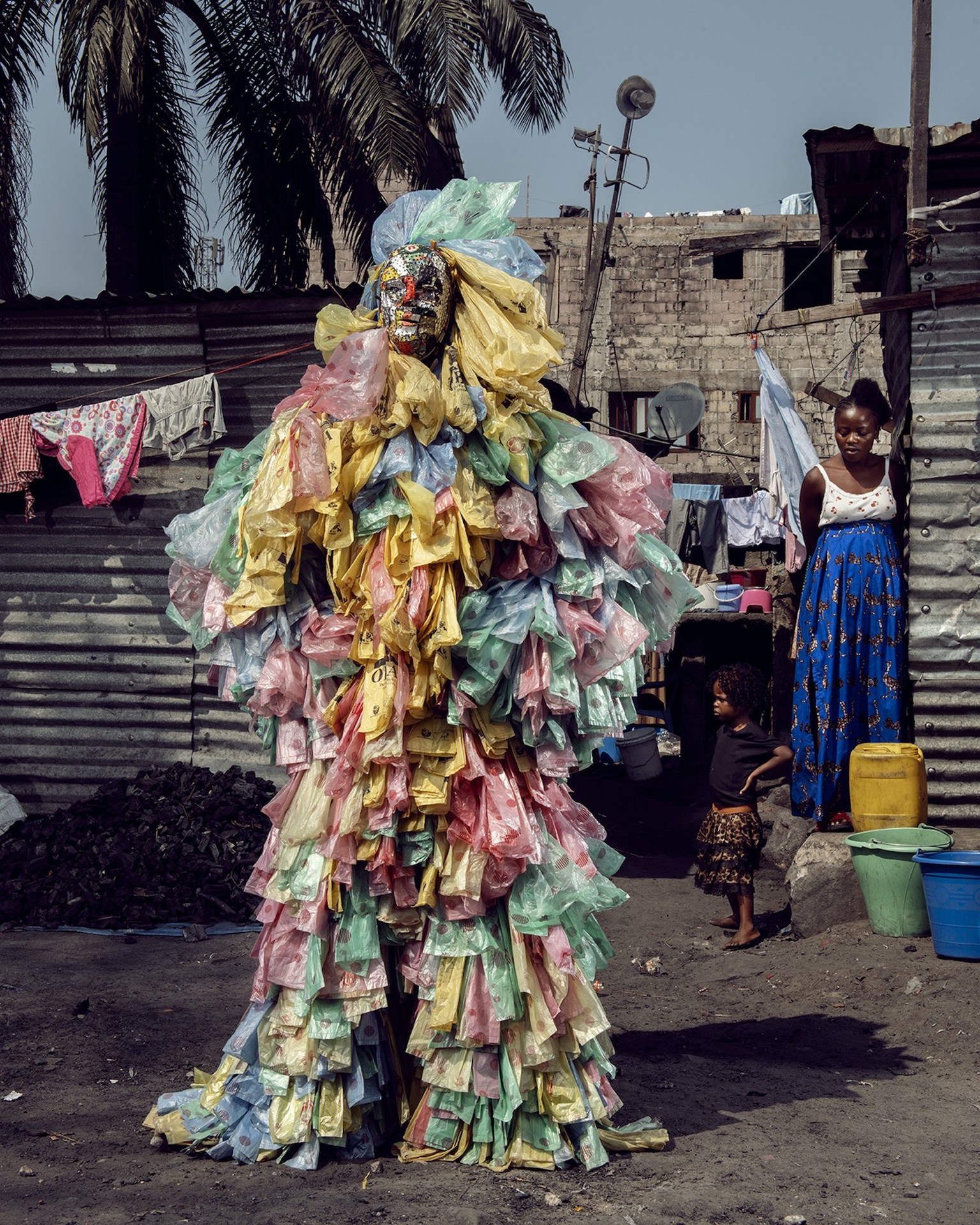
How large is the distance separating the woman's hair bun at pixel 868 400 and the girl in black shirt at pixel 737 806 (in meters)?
1.47

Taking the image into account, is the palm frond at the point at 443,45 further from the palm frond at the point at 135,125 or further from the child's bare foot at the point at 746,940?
the child's bare foot at the point at 746,940

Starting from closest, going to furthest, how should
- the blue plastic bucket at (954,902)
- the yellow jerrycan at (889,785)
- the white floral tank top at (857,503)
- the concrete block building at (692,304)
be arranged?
1. the blue plastic bucket at (954,902)
2. the yellow jerrycan at (889,785)
3. the white floral tank top at (857,503)
4. the concrete block building at (692,304)

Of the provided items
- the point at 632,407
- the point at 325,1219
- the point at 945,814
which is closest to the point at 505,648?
the point at 325,1219

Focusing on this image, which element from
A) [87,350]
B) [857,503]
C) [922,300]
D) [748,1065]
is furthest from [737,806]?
[87,350]


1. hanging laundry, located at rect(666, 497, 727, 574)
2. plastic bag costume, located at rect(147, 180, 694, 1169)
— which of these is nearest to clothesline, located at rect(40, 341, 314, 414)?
plastic bag costume, located at rect(147, 180, 694, 1169)

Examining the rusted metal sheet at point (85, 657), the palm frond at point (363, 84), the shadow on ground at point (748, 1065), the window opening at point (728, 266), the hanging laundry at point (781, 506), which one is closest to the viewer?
the shadow on ground at point (748, 1065)

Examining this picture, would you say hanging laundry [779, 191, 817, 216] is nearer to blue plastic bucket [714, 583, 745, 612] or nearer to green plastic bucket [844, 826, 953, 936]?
blue plastic bucket [714, 583, 745, 612]

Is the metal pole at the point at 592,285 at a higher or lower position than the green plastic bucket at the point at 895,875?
higher

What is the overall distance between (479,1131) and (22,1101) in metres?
1.51

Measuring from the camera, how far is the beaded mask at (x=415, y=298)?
2.94 metres

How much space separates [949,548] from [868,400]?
876mm

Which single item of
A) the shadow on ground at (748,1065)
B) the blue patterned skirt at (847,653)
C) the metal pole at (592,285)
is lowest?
the shadow on ground at (748,1065)

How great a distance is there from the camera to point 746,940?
19.7 ft

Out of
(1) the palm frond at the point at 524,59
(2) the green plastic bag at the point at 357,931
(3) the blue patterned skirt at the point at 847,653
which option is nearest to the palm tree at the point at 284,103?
(1) the palm frond at the point at 524,59
